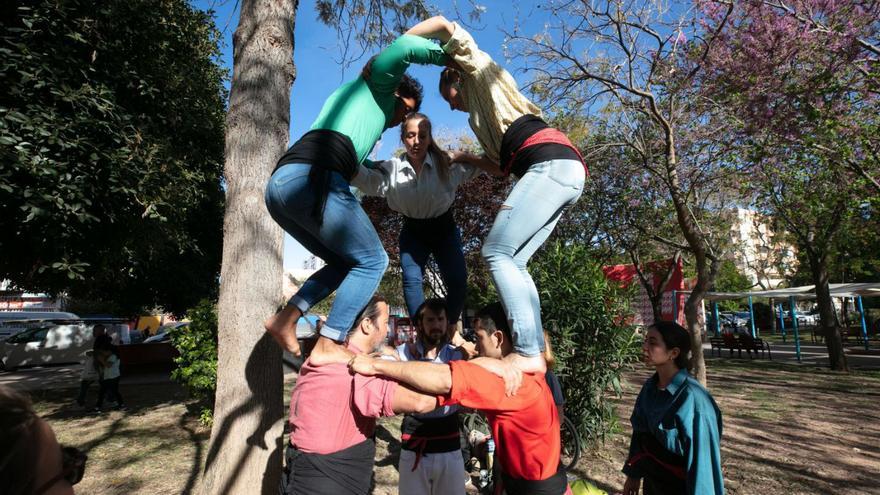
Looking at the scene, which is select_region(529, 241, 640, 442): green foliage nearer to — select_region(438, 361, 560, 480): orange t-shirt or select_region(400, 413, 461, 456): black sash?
select_region(400, 413, 461, 456): black sash

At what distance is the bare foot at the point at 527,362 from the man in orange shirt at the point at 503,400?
0.09 feet

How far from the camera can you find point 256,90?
2920mm

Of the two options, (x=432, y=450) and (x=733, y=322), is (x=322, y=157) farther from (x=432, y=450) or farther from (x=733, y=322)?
(x=733, y=322)

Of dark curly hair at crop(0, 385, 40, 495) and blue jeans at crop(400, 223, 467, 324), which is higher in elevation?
blue jeans at crop(400, 223, 467, 324)

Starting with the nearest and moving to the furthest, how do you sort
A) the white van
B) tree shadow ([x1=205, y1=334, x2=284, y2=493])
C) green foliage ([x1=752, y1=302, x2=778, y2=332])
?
1. tree shadow ([x1=205, y1=334, x2=284, y2=493])
2. the white van
3. green foliage ([x1=752, y1=302, x2=778, y2=332])

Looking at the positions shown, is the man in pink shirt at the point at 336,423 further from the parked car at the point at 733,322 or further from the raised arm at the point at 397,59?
the parked car at the point at 733,322

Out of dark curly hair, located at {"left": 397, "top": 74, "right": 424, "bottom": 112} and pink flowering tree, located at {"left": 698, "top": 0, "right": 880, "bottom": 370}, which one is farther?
pink flowering tree, located at {"left": 698, "top": 0, "right": 880, "bottom": 370}

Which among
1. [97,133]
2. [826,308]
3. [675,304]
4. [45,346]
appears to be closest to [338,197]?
[97,133]

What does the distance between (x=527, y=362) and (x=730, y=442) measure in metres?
5.94

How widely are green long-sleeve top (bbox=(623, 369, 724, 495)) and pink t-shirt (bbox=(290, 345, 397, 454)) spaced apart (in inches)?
63.3

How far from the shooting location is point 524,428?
Result: 2.08 m

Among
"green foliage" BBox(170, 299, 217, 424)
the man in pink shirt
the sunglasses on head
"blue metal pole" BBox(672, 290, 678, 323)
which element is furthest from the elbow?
"blue metal pole" BBox(672, 290, 678, 323)

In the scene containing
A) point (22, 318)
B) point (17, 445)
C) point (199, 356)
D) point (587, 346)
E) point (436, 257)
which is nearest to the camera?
point (17, 445)

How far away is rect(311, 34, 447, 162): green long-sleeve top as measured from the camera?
2.31m
